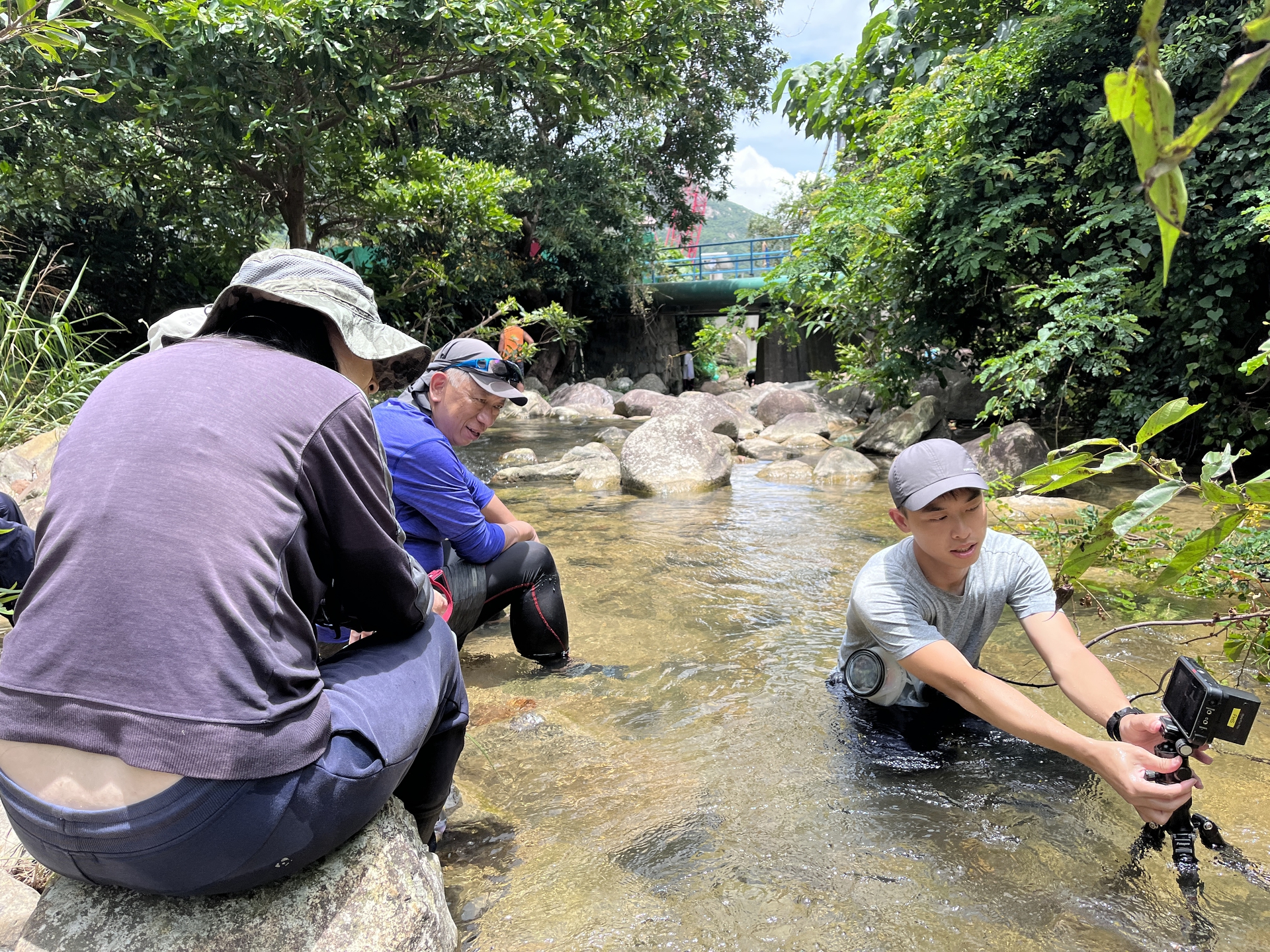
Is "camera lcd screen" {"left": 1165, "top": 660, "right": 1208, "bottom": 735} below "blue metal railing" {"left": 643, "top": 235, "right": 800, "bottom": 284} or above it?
above

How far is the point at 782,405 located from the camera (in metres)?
15.1

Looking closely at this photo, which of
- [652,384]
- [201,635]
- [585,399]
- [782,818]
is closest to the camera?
[201,635]

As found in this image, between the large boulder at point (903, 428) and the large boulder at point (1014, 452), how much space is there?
139 centimetres

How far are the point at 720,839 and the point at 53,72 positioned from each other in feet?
25.0

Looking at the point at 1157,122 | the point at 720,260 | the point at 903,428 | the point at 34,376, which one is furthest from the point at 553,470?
the point at 720,260

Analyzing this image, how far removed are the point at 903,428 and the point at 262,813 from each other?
33.3 feet

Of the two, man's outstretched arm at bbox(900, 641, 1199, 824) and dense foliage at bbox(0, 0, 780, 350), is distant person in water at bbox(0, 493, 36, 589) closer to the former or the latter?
dense foliage at bbox(0, 0, 780, 350)

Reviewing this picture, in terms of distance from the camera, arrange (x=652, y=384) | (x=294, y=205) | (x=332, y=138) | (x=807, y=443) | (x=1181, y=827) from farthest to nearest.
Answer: (x=652, y=384), (x=807, y=443), (x=294, y=205), (x=332, y=138), (x=1181, y=827)

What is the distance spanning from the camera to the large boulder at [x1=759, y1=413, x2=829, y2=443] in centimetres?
1262

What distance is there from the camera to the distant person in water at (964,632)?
1.90 meters

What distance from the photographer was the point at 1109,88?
0.51m

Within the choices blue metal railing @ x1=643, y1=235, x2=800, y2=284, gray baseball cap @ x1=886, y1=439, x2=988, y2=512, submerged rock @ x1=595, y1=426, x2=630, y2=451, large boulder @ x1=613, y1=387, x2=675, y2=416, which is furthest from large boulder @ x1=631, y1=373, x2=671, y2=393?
gray baseball cap @ x1=886, y1=439, x2=988, y2=512

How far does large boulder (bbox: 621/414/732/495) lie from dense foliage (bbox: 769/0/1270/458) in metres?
2.61

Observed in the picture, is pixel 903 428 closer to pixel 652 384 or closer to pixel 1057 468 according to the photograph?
pixel 1057 468
